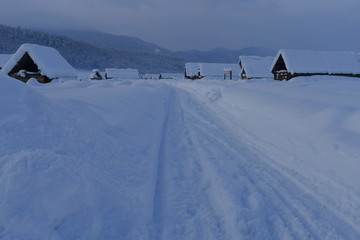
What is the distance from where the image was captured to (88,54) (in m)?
146

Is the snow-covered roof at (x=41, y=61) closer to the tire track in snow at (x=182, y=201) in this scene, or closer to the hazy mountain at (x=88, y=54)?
the tire track in snow at (x=182, y=201)

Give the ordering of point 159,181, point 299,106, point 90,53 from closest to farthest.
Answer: point 159,181
point 299,106
point 90,53

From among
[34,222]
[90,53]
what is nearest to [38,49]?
[34,222]

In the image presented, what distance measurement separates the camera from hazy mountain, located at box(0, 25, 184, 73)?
11788 centimetres

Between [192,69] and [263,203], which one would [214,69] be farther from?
[263,203]

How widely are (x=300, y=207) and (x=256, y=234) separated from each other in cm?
92

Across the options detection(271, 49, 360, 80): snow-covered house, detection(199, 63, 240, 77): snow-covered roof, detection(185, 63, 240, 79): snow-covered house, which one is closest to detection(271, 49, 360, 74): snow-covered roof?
detection(271, 49, 360, 80): snow-covered house

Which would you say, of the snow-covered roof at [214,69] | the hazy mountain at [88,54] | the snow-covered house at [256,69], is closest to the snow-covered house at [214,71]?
the snow-covered roof at [214,69]

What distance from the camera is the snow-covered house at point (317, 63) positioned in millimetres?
30269

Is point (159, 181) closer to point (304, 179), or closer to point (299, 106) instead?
point (304, 179)

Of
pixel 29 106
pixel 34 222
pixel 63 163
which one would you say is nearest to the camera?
pixel 34 222

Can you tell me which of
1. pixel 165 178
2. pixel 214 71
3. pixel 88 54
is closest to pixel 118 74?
pixel 214 71

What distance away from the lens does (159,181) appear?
4152 mm

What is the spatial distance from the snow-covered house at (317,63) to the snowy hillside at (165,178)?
83.2 feet
